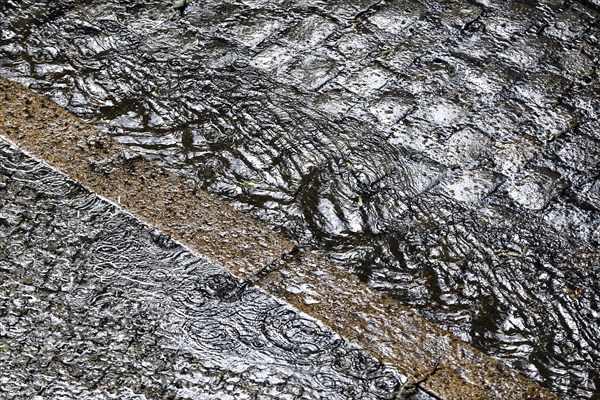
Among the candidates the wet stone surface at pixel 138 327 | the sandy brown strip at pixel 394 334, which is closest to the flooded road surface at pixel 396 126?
the sandy brown strip at pixel 394 334

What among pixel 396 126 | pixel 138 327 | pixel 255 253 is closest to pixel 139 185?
pixel 255 253

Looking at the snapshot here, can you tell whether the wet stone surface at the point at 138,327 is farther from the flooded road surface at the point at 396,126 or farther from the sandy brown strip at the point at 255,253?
the flooded road surface at the point at 396,126

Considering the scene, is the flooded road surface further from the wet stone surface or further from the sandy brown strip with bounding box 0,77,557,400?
the wet stone surface

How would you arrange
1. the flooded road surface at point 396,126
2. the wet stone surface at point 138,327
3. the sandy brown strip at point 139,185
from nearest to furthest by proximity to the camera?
1. the wet stone surface at point 138,327
2. the flooded road surface at point 396,126
3. the sandy brown strip at point 139,185

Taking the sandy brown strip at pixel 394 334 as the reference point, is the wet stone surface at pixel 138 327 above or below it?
below

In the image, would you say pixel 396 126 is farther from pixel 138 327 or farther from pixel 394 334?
pixel 138 327

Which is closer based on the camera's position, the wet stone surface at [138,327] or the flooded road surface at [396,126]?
the wet stone surface at [138,327]

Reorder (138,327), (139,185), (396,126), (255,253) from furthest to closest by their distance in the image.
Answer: (396,126) → (139,185) → (255,253) → (138,327)
